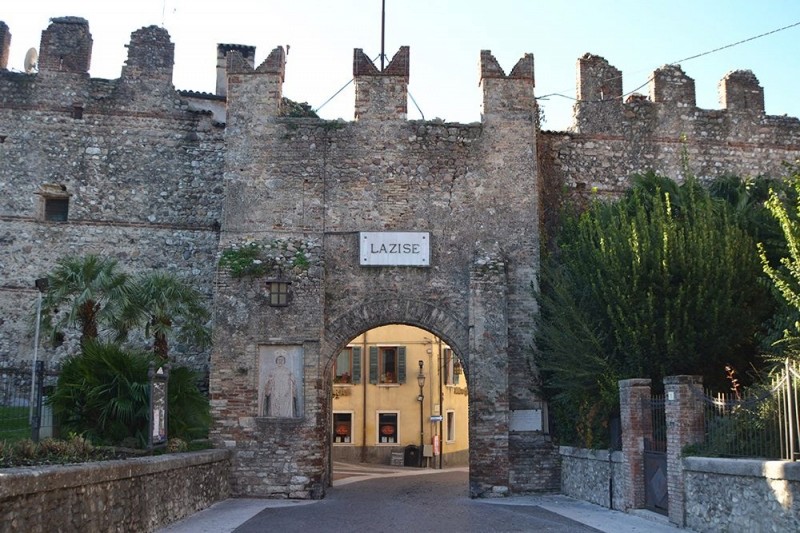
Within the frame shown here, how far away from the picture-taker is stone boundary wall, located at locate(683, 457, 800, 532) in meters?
8.84

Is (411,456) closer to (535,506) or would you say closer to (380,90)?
(535,506)

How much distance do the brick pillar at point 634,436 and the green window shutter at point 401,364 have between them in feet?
48.5

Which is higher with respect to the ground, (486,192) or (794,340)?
(486,192)

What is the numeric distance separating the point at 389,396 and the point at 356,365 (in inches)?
57.0

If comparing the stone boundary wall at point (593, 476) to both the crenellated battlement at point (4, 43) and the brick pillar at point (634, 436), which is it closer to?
the brick pillar at point (634, 436)

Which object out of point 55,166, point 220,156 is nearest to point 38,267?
point 55,166

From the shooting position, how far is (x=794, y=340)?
12.0m

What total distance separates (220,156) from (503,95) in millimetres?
6278

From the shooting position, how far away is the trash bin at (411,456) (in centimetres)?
2653

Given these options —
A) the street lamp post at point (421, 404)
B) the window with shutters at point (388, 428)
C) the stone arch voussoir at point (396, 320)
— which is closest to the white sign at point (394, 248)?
the stone arch voussoir at point (396, 320)

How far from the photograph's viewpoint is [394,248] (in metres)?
16.9

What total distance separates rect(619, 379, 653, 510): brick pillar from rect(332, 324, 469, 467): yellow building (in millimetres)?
14185

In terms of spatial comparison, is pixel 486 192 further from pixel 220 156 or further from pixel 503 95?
pixel 220 156

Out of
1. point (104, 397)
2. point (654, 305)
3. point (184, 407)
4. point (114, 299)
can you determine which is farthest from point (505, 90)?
point (104, 397)
